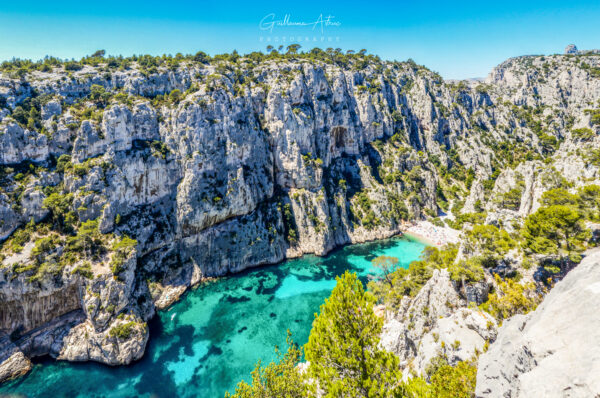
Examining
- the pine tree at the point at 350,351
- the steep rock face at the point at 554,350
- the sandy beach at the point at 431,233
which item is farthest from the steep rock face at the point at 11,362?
the sandy beach at the point at 431,233

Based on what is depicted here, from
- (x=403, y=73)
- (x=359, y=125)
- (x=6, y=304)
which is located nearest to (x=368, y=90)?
(x=359, y=125)

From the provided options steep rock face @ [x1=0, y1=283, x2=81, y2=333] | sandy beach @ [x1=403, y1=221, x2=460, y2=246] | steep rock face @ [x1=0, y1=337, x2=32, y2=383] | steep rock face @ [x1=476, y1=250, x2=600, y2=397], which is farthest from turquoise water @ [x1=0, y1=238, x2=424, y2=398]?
steep rock face @ [x1=476, y1=250, x2=600, y2=397]

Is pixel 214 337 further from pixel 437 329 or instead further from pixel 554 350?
pixel 554 350

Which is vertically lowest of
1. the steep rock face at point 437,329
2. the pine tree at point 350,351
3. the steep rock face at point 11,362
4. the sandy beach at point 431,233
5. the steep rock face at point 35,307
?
the steep rock face at point 11,362

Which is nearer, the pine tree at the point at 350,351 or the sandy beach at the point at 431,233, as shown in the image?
the pine tree at the point at 350,351

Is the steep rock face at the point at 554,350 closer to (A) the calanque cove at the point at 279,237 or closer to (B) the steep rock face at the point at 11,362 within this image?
(A) the calanque cove at the point at 279,237

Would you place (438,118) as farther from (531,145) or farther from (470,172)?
(531,145)
